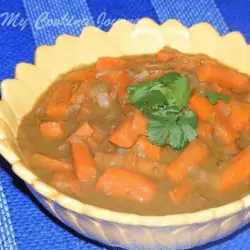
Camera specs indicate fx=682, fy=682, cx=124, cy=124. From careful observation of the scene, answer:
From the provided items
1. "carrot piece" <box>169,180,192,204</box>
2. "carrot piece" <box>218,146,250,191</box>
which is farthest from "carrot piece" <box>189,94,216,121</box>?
"carrot piece" <box>169,180,192,204</box>

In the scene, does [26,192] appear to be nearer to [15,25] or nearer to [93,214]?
[93,214]

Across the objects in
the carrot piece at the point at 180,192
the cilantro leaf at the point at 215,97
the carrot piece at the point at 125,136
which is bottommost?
the carrot piece at the point at 180,192

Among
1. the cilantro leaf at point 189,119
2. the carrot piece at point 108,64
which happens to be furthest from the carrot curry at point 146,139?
the carrot piece at point 108,64

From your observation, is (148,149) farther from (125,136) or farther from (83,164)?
(83,164)

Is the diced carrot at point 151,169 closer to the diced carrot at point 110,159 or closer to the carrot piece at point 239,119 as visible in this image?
the diced carrot at point 110,159

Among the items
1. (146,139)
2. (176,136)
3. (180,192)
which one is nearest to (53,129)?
(146,139)
